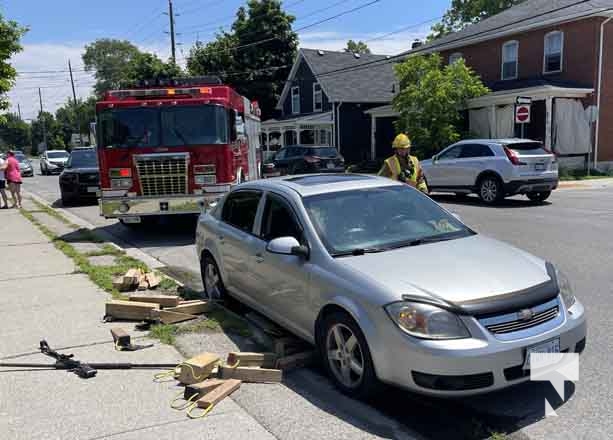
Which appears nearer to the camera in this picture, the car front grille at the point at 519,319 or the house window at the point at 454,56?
the car front grille at the point at 519,319

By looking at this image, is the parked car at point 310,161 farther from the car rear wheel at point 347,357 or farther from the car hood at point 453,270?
the car rear wheel at point 347,357

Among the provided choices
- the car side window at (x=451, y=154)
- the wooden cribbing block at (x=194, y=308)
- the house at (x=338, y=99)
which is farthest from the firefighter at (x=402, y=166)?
the house at (x=338, y=99)

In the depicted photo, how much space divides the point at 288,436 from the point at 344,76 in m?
36.1

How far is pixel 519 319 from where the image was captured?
3.63 meters

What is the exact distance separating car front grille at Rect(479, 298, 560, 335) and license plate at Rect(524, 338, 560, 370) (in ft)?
0.41

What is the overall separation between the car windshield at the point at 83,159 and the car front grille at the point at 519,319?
1784cm

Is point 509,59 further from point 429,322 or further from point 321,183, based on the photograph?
point 429,322

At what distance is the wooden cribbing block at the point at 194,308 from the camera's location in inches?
234

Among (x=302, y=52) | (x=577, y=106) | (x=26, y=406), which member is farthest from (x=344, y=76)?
(x=26, y=406)

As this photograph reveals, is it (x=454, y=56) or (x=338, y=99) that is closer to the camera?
(x=454, y=56)

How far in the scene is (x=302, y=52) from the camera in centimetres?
3847

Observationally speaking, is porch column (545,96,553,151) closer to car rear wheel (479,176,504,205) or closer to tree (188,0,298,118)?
car rear wheel (479,176,504,205)

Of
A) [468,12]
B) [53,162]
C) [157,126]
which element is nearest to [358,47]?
[468,12]

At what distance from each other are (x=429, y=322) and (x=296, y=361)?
1.44 metres
